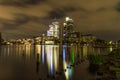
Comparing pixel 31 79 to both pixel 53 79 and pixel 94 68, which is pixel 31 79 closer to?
pixel 53 79

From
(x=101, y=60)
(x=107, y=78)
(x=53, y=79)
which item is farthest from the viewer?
(x=101, y=60)

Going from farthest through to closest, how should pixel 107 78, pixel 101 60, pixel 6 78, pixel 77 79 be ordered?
pixel 101 60 < pixel 6 78 < pixel 77 79 < pixel 107 78

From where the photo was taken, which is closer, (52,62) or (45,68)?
(45,68)

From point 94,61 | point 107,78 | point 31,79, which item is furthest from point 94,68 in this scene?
point 107,78

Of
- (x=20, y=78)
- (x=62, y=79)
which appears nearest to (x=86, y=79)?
(x=62, y=79)

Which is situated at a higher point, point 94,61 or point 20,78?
point 94,61

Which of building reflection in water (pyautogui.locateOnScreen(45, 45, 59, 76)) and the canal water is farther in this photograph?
building reflection in water (pyautogui.locateOnScreen(45, 45, 59, 76))

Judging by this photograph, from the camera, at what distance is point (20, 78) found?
34.9m

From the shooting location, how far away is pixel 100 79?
24.4 m

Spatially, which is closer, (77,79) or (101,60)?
(77,79)

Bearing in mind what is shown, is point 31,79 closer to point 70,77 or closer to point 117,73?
point 70,77

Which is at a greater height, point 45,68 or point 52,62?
point 52,62

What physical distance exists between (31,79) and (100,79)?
525 inches

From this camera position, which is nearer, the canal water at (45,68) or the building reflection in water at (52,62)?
the canal water at (45,68)
